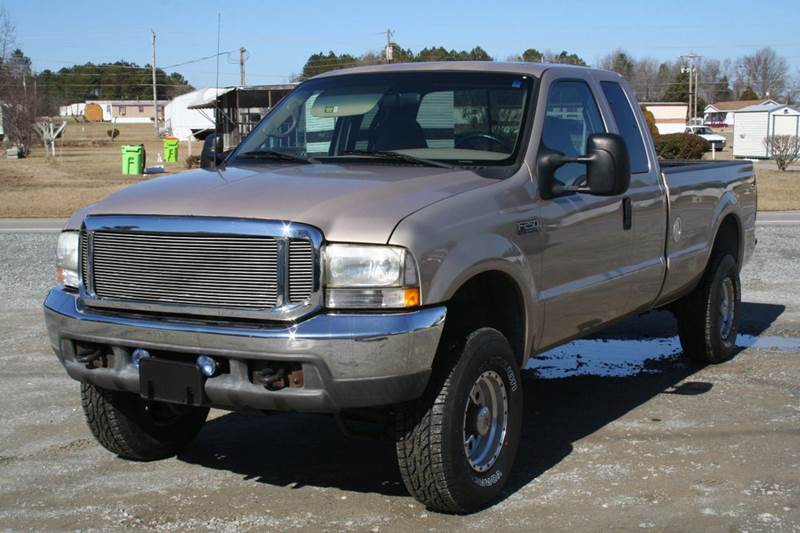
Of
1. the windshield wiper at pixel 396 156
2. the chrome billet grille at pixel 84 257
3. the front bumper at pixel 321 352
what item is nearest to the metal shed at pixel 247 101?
the windshield wiper at pixel 396 156

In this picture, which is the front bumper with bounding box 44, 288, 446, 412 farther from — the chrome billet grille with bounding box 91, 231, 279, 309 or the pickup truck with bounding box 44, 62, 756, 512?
the chrome billet grille with bounding box 91, 231, 279, 309

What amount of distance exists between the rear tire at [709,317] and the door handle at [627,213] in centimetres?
179

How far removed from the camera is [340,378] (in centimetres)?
411

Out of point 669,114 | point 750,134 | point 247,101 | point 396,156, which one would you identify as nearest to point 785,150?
point 750,134

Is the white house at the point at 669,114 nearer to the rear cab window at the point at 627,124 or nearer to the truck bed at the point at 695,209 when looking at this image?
the truck bed at the point at 695,209

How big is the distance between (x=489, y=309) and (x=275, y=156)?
1.44 meters

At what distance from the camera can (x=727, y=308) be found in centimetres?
790

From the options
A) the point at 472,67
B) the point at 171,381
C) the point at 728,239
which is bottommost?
the point at 171,381

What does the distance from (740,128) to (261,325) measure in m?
50.8

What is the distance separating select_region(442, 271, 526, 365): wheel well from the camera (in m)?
4.62

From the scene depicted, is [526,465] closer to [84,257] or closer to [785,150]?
[84,257]

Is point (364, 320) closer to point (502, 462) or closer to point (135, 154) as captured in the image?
point (502, 462)

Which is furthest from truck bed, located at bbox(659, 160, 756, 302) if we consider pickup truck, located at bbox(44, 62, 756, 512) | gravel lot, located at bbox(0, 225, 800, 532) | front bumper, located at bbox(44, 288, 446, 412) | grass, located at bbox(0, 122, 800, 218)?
grass, located at bbox(0, 122, 800, 218)

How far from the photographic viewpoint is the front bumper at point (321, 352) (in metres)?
4.07
